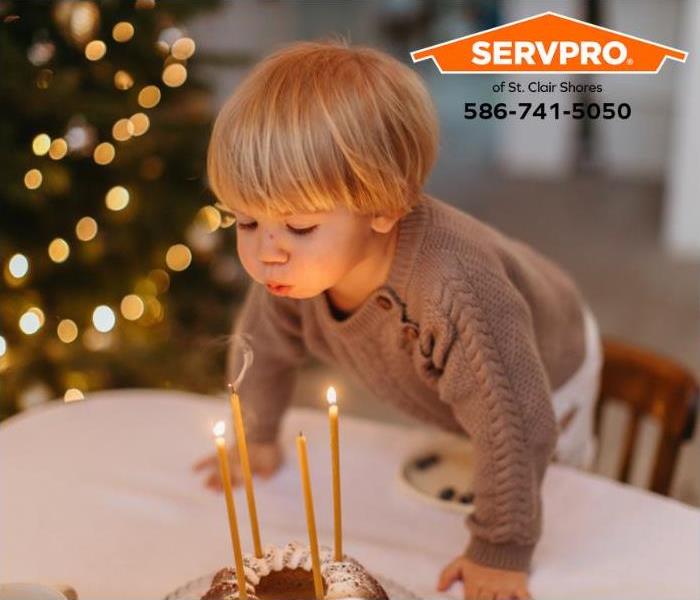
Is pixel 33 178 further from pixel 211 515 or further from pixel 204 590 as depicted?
pixel 204 590

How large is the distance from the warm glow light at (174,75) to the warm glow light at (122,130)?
13 centimetres

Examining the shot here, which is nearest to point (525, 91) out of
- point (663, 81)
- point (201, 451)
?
point (201, 451)

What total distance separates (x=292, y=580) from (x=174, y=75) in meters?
1.22

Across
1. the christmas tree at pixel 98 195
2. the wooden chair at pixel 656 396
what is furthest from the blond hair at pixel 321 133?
the christmas tree at pixel 98 195

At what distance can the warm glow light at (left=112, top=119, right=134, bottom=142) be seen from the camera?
1.65 meters

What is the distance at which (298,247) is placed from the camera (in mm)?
733

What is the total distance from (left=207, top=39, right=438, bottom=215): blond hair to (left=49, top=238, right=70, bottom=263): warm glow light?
1006mm

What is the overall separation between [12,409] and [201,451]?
732 mm

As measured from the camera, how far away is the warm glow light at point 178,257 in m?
1.87

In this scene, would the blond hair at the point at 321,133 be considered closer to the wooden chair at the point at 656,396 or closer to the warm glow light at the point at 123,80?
the wooden chair at the point at 656,396

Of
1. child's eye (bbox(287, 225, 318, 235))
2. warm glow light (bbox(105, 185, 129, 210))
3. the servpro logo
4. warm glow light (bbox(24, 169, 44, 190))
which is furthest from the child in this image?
warm glow light (bbox(105, 185, 129, 210))

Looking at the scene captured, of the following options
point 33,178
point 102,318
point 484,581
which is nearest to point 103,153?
point 33,178

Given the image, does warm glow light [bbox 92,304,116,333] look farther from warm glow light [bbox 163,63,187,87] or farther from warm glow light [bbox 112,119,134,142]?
warm glow light [bbox 163,63,187,87]

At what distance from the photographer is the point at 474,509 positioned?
919mm
